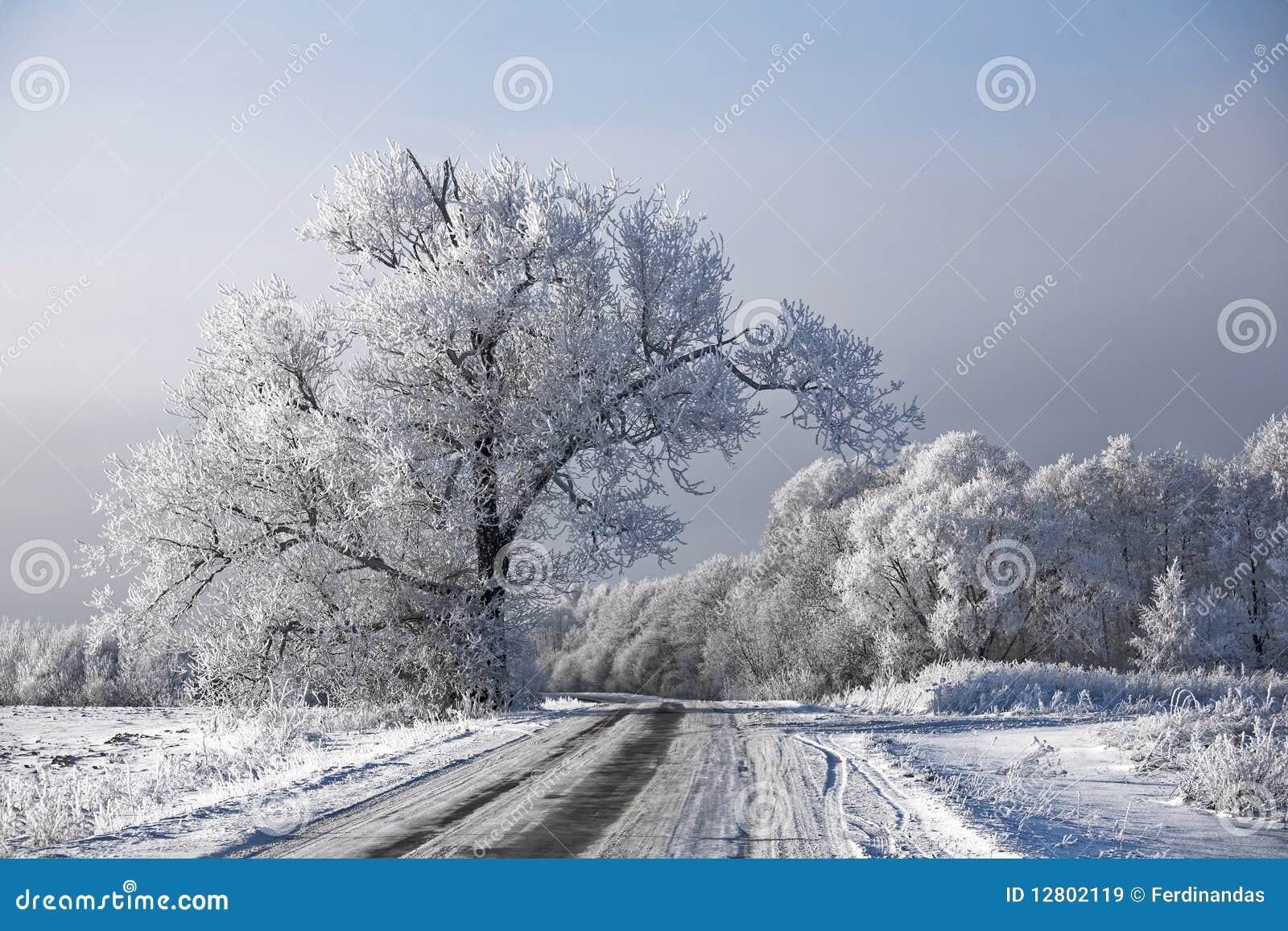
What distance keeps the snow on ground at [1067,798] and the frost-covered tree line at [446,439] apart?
7813mm

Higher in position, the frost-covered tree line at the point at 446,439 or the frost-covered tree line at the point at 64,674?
the frost-covered tree line at the point at 446,439

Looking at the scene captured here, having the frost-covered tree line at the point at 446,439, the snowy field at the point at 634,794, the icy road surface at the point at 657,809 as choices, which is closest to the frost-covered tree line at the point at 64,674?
the frost-covered tree line at the point at 446,439

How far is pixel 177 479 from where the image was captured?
17.4 meters

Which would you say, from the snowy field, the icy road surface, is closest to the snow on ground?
the snowy field

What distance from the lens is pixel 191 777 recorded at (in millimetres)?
10117

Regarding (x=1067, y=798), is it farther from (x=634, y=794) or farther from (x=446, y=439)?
(x=446, y=439)

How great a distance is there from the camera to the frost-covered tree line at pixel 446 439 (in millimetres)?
17828

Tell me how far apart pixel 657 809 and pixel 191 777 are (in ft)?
18.9

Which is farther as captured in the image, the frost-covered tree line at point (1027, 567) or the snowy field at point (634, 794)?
the frost-covered tree line at point (1027, 567)

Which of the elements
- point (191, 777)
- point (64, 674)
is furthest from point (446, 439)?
point (64, 674)

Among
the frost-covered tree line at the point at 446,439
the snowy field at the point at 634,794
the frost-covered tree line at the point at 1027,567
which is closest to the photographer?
the snowy field at the point at 634,794

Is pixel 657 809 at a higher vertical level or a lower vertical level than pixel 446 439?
lower

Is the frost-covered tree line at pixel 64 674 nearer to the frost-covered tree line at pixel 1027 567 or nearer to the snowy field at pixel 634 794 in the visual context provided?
the snowy field at pixel 634 794

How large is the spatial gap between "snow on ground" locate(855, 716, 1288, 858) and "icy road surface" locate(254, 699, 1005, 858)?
0.38 meters
